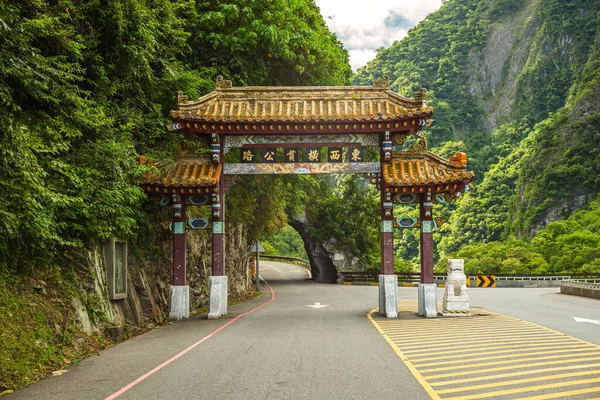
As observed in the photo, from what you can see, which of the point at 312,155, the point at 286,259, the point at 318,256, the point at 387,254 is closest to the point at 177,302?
the point at 312,155

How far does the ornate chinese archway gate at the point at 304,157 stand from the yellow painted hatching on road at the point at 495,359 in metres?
3.13

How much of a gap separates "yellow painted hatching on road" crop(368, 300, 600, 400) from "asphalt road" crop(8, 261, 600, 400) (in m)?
0.36

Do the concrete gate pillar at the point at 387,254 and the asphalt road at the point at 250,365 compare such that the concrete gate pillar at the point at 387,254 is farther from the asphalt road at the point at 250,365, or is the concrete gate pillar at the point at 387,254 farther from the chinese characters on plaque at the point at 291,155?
the chinese characters on plaque at the point at 291,155

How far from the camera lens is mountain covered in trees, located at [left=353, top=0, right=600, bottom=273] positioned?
5303cm

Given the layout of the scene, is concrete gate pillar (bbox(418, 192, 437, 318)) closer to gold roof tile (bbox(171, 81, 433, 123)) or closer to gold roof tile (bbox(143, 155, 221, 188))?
gold roof tile (bbox(171, 81, 433, 123))

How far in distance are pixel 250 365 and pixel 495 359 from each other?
4.12 metres

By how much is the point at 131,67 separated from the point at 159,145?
412 cm

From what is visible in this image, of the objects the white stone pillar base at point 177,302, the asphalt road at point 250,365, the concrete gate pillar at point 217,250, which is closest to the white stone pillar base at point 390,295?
the asphalt road at point 250,365

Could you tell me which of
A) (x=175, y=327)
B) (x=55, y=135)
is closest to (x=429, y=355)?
(x=175, y=327)

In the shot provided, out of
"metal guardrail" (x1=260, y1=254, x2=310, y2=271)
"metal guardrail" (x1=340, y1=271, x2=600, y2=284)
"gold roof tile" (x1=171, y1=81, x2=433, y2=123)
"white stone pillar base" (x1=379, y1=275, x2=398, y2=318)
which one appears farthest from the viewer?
"metal guardrail" (x1=260, y1=254, x2=310, y2=271)

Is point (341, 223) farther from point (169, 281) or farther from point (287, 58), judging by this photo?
point (169, 281)

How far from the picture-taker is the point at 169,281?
650 inches

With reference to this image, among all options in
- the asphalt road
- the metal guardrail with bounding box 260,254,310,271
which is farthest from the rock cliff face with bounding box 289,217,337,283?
the asphalt road

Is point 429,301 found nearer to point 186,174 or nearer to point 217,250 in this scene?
point 217,250
